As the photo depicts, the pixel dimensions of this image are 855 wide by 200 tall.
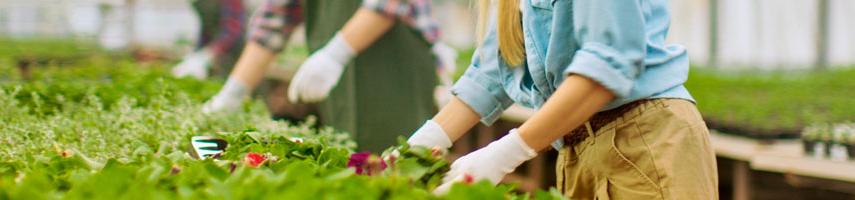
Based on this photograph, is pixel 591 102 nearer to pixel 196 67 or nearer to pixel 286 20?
pixel 286 20

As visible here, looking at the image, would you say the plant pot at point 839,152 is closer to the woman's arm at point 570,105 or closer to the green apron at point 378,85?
the green apron at point 378,85

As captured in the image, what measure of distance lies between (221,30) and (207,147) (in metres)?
3.99

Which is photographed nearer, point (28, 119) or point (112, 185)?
point (112, 185)

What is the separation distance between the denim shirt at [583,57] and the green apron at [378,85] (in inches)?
58.2

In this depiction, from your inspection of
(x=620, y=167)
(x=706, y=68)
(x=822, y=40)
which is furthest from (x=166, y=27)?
(x=620, y=167)

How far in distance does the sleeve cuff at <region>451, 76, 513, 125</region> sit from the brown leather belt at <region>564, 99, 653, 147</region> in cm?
16

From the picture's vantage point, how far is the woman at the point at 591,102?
1803mm

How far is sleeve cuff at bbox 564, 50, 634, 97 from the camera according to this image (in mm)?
1775

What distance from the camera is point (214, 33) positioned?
235 inches

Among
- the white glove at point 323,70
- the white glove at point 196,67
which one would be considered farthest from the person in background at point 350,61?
the white glove at point 196,67

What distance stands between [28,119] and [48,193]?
1033 mm

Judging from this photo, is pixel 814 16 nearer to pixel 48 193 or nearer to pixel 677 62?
pixel 677 62

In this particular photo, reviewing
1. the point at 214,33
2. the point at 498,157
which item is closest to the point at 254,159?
→ the point at 498,157

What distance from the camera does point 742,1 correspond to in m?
8.32
